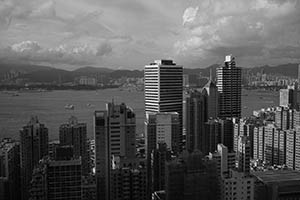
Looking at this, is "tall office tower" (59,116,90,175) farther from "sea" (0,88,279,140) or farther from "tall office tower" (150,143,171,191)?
"tall office tower" (150,143,171,191)

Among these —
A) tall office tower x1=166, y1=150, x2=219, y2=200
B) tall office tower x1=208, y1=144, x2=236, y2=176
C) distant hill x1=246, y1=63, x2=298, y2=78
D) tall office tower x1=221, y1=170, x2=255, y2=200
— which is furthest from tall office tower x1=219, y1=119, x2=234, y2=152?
tall office tower x1=166, y1=150, x2=219, y2=200

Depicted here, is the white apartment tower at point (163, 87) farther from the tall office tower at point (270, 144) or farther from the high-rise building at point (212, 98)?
the tall office tower at point (270, 144)

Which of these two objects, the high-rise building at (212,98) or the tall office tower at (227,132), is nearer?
the tall office tower at (227,132)

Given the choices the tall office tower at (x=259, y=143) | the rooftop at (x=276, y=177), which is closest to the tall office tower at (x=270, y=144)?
the tall office tower at (x=259, y=143)

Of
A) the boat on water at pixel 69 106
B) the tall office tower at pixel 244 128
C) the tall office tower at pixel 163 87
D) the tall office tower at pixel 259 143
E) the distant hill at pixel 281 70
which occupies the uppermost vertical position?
the distant hill at pixel 281 70

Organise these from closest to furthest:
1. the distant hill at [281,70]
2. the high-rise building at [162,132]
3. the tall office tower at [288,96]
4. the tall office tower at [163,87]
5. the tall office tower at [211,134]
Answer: the high-rise building at [162,132]
the tall office tower at [211,134]
the distant hill at [281,70]
the tall office tower at [163,87]
the tall office tower at [288,96]

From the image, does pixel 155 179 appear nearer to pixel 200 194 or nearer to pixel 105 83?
pixel 200 194
